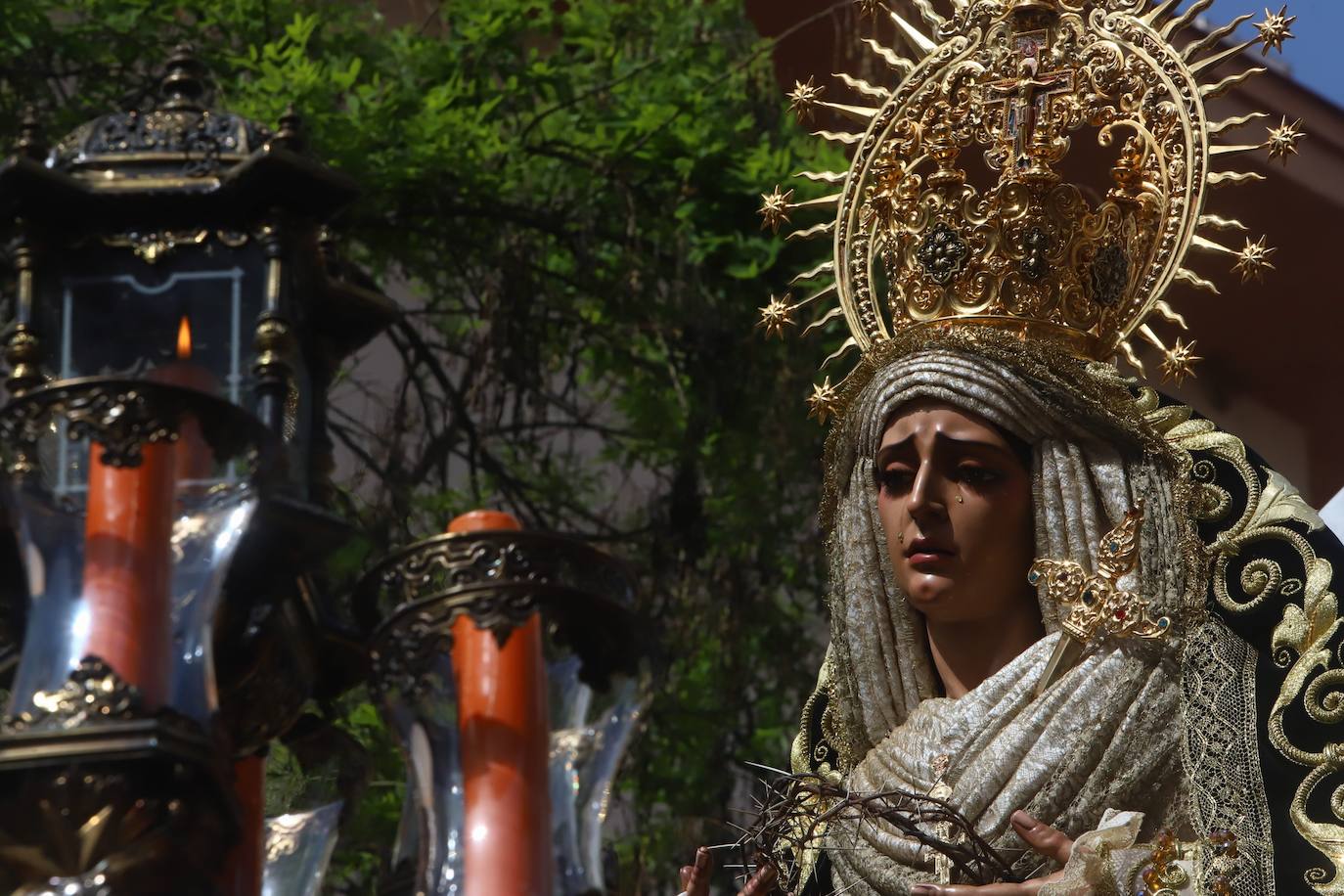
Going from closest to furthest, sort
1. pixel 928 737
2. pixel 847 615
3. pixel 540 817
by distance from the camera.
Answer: pixel 540 817, pixel 928 737, pixel 847 615

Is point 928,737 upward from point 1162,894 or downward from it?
upward

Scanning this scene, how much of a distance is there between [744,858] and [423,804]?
1.95 metres

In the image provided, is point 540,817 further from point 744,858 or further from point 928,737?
point 928,737

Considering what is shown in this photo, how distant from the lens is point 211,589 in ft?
7.99

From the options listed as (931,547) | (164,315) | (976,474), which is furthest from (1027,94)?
(164,315)

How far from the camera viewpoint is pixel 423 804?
2.45m

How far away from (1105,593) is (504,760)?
8.38ft

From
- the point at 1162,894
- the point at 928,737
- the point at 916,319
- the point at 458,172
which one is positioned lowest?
the point at 1162,894

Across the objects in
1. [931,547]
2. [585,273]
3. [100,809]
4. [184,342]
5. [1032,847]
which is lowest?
[100,809]

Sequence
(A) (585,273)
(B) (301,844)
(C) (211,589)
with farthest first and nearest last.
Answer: (A) (585,273)
(B) (301,844)
(C) (211,589)

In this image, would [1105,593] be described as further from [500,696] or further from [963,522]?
[500,696]

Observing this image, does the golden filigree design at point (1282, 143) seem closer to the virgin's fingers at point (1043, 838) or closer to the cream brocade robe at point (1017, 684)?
the cream brocade robe at point (1017, 684)

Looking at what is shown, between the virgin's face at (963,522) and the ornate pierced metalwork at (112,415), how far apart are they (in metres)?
2.59

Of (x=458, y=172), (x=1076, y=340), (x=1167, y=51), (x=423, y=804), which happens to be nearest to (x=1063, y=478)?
(x=1076, y=340)
